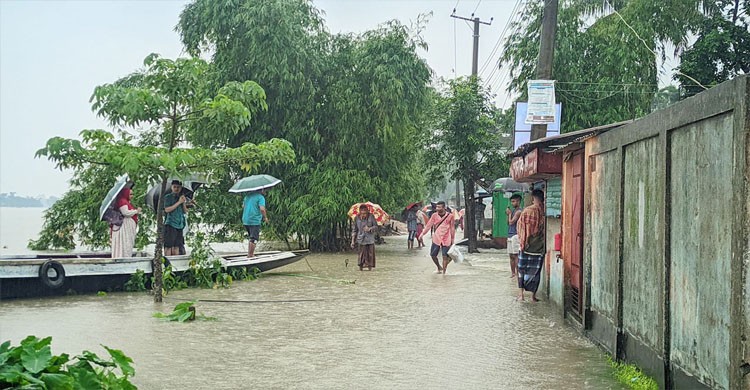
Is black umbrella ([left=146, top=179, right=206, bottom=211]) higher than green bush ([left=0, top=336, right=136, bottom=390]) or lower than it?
higher

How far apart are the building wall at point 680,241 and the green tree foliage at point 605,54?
519 inches

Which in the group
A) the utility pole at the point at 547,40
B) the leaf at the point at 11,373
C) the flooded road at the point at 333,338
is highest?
the utility pole at the point at 547,40

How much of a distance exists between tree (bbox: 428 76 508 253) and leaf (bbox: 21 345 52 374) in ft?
64.1

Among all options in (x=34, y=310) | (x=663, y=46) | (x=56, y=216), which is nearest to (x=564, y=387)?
(x=34, y=310)

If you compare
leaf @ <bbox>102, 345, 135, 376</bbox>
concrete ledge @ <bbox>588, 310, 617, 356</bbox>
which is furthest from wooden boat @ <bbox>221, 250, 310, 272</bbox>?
leaf @ <bbox>102, 345, 135, 376</bbox>

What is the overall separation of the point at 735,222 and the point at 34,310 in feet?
30.7

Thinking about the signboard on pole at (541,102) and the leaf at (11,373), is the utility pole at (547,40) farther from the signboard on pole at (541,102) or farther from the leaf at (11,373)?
the leaf at (11,373)

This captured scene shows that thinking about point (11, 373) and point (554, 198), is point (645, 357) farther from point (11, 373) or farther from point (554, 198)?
point (554, 198)

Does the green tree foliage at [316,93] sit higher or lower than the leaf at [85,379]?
higher

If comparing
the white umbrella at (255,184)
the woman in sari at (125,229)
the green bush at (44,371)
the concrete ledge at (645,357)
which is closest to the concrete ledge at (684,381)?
the concrete ledge at (645,357)

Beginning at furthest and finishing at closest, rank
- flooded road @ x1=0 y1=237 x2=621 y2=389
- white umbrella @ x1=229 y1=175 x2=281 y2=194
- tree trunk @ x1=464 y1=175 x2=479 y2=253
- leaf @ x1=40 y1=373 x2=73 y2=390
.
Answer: tree trunk @ x1=464 y1=175 x2=479 y2=253, white umbrella @ x1=229 y1=175 x2=281 y2=194, flooded road @ x1=0 y1=237 x2=621 y2=389, leaf @ x1=40 y1=373 x2=73 y2=390

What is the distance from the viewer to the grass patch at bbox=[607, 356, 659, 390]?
6472 millimetres

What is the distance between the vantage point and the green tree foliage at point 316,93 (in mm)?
22219

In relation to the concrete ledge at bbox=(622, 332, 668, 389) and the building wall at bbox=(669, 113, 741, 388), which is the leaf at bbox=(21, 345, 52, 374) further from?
the concrete ledge at bbox=(622, 332, 668, 389)
